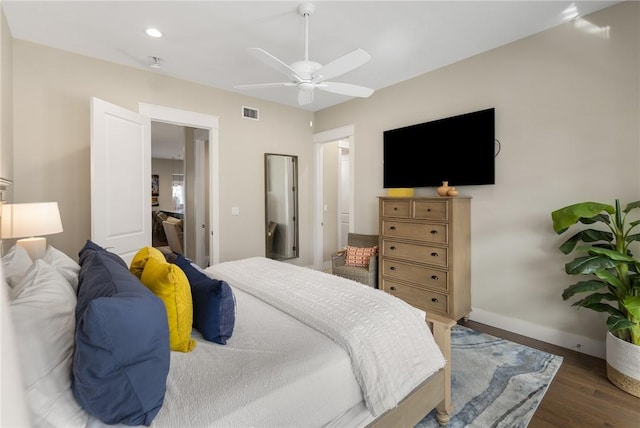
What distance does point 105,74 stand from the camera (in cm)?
312

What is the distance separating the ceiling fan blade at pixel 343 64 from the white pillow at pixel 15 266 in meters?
2.08

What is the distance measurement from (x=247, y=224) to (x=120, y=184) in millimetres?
1712

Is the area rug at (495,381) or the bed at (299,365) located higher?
the bed at (299,365)

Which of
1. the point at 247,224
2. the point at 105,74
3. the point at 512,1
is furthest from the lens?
the point at 247,224

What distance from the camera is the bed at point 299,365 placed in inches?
37.1

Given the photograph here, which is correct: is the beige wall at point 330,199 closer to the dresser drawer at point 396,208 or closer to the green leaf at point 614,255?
the dresser drawer at point 396,208

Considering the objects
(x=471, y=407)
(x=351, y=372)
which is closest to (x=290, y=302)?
(x=351, y=372)

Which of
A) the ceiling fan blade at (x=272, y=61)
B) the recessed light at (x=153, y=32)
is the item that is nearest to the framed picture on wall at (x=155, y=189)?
the recessed light at (x=153, y=32)

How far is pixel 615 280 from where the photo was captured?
81.4 inches

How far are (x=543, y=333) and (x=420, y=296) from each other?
1087 millimetres

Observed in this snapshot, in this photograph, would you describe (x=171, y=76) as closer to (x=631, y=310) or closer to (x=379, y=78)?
(x=379, y=78)

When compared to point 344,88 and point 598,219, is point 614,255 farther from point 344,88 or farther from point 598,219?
point 344,88

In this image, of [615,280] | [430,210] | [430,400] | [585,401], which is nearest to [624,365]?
[585,401]

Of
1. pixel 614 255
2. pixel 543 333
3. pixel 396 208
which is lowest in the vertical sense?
pixel 543 333
